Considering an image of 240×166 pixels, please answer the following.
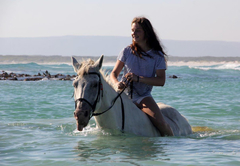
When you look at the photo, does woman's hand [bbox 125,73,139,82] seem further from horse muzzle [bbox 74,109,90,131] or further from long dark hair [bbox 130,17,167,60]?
horse muzzle [bbox 74,109,90,131]

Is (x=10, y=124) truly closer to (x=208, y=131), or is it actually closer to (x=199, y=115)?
(x=208, y=131)

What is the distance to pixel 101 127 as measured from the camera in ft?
17.2

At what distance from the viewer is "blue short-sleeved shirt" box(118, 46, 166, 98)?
225 inches

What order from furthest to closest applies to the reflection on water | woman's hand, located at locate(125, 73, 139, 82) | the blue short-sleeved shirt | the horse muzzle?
the blue short-sleeved shirt < woman's hand, located at locate(125, 73, 139, 82) < the reflection on water < the horse muzzle

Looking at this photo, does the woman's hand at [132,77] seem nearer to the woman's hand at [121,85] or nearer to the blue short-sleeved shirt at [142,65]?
the woman's hand at [121,85]

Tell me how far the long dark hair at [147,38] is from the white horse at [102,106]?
2.23ft

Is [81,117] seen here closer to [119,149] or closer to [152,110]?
[119,149]

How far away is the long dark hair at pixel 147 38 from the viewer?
18.8ft

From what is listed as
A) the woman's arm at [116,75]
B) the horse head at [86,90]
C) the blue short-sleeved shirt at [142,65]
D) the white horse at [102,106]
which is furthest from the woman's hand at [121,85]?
the horse head at [86,90]

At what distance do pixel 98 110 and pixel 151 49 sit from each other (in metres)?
1.35

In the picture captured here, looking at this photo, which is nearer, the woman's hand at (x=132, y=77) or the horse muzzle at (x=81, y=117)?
the horse muzzle at (x=81, y=117)

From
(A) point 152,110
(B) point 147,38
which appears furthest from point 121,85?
(B) point 147,38

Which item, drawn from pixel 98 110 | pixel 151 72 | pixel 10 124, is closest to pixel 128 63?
pixel 151 72

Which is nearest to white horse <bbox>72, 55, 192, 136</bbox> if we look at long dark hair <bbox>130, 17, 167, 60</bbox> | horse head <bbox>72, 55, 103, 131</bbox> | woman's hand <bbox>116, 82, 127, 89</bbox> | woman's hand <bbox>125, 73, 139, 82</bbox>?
horse head <bbox>72, 55, 103, 131</bbox>
